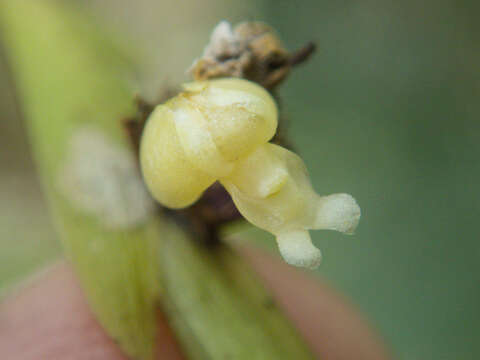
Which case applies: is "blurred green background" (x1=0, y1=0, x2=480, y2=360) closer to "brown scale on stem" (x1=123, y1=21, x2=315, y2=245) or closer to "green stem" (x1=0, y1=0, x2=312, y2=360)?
"green stem" (x1=0, y1=0, x2=312, y2=360)

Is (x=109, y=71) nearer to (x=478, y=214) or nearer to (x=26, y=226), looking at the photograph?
(x=26, y=226)

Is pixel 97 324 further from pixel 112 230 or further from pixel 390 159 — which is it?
pixel 390 159

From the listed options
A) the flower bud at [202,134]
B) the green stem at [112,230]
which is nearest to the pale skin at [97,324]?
the green stem at [112,230]

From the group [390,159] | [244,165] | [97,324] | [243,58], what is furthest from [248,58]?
[390,159]

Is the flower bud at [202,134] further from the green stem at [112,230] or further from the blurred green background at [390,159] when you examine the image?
the blurred green background at [390,159]

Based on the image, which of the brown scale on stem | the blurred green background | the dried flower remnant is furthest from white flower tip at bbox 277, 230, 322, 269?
the blurred green background
